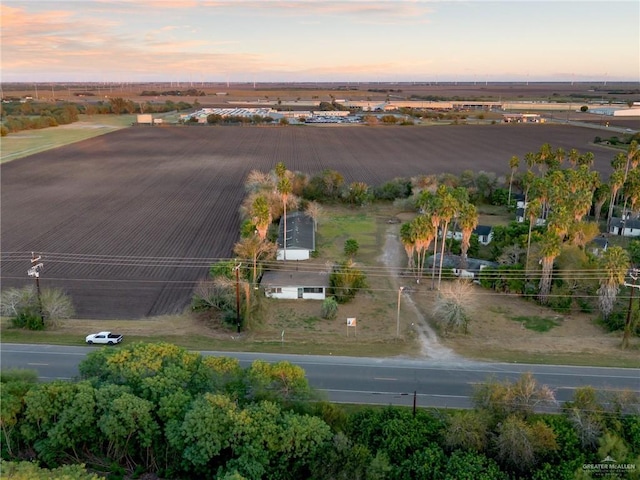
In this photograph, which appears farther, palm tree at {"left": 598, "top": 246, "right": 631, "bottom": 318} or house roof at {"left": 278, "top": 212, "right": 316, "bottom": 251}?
house roof at {"left": 278, "top": 212, "right": 316, "bottom": 251}

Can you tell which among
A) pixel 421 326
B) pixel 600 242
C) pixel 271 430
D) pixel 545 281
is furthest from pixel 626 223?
pixel 271 430

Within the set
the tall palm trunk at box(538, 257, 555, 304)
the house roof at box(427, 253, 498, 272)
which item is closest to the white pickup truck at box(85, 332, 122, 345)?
the house roof at box(427, 253, 498, 272)

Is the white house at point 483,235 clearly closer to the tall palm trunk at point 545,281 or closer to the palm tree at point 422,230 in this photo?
the palm tree at point 422,230

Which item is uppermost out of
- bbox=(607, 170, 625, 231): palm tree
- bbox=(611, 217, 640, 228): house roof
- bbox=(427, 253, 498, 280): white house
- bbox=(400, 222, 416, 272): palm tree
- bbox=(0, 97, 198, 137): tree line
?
bbox=(0, 97, 198, 137): tree line

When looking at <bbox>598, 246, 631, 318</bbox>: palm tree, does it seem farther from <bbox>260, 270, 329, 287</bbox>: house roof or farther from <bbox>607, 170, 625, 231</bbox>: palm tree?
<bbox>607, 170, 625, 231</bbox>: palm tree

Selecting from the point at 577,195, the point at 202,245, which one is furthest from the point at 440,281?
the point at 202,245

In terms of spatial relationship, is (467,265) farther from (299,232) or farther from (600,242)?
(299,232)
